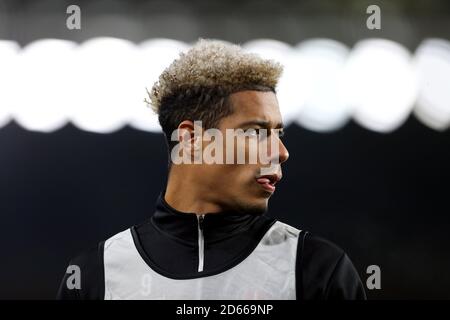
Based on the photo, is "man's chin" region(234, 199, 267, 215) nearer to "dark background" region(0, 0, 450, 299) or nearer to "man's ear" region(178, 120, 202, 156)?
"man's ear" region(178, 120, 202, 156)

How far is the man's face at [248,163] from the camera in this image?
1.30 meters

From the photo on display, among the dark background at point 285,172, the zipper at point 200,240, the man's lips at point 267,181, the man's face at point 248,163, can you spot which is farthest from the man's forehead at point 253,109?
the dark background at point 285,172

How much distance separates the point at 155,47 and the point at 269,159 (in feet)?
1.82

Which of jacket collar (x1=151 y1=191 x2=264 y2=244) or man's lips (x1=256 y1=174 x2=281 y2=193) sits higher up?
man's lips (x1=256 y1=174 x2=281 y2=193)

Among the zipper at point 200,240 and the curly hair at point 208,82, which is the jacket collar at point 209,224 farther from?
the curly hair at point 208,82

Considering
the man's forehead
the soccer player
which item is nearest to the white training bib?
the soccer player

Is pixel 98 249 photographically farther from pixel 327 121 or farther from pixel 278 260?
pixel 327 121

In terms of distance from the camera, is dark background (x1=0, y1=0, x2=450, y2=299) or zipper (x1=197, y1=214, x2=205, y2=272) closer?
zipper (x1=197, y1=214, x2=205, y2=272)

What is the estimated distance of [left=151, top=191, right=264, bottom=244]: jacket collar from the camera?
51.8 inches

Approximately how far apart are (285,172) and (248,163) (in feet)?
1.27

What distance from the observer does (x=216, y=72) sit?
133 centimetres

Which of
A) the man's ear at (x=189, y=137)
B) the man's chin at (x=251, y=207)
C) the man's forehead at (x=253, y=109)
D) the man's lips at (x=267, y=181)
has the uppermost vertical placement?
the man's forehead at (x=253, y=109)

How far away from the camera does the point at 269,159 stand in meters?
1.32

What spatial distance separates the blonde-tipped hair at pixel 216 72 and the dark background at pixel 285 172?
258 millimetres
